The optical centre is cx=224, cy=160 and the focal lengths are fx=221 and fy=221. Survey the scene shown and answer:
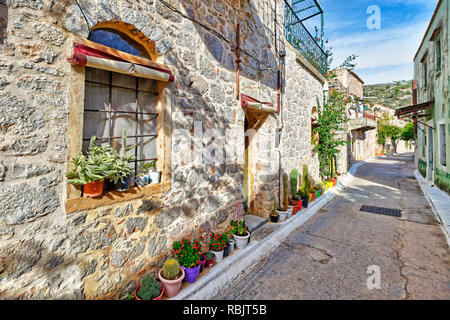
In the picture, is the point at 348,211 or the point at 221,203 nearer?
the point at 221,203

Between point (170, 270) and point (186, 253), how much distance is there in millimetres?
353

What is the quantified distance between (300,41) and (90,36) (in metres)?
6.60

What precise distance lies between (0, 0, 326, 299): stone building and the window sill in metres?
0.01

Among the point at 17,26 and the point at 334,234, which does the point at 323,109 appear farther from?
the point at 17,26

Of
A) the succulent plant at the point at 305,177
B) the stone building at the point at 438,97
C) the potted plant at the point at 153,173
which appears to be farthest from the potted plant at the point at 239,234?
the stone building at the point at 438,97

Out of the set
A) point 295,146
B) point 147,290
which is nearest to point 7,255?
point 147,290

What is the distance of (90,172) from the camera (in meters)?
1.95

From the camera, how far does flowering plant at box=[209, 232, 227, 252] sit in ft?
11.0

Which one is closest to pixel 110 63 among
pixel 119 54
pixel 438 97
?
pixel 119 54

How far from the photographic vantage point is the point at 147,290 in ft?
7.91

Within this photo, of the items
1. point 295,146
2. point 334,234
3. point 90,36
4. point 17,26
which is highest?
point 90,36

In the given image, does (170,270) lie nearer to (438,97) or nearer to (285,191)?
(285,191)

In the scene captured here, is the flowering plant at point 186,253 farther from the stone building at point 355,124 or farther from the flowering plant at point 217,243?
the stone building at point 355,124

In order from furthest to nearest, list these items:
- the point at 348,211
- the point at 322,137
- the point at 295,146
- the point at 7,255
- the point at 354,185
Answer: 1. the point at 354,185
2. the point at 322,137
3. the point at 295,146
4. the point at 348,211
5. the point at 7,255
